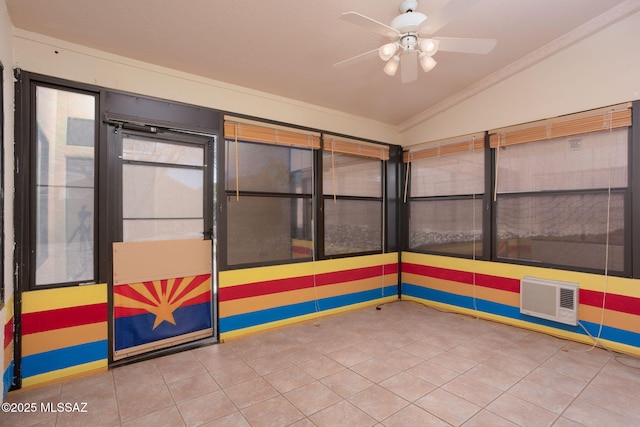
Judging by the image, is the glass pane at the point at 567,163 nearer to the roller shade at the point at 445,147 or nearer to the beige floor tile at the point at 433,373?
the roller shade at the point at 445,147

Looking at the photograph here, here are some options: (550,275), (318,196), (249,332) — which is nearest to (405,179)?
(318,196)

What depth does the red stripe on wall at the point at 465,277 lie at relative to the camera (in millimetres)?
3809

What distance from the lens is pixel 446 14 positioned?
1.89 meters

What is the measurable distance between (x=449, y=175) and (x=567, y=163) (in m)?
1.33

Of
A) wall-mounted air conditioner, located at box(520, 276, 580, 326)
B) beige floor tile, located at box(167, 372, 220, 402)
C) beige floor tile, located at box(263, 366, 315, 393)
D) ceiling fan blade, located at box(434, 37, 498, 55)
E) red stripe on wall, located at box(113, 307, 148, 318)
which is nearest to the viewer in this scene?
ceiling fan blade, located at box(434, 37, 498, 55)

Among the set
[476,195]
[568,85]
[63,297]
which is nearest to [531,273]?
[476,195]

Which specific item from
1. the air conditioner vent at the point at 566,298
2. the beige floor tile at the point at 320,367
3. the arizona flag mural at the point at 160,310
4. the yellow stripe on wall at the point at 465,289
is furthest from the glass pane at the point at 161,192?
the air conditioner vent at the point at 566,298

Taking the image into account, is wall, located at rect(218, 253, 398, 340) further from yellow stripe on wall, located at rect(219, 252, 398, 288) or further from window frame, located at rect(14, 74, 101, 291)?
window frame, located at rect(14, 74, 101, 291)

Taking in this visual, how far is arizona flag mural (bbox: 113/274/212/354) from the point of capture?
2.88 meters

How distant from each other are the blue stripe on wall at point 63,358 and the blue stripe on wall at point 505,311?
389 cm

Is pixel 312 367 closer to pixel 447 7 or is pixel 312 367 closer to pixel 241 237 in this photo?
pixel 241 237

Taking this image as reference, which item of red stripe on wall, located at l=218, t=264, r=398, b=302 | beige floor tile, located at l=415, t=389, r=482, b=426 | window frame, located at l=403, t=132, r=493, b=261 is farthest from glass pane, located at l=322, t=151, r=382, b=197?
beige floor tile, located at l=415, t=389, r=482, b=426

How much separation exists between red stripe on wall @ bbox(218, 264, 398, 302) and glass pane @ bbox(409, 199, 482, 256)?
64 centimetres

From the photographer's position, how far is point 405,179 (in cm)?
498
